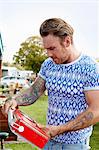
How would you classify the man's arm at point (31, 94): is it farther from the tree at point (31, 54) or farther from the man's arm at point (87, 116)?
the tree at point (31, 54)

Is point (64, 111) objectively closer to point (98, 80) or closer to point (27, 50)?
point (98, 80)

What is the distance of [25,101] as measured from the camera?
3.43 meters

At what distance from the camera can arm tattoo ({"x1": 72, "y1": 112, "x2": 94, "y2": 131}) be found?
9.80 ft

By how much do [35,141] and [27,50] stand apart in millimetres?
47253

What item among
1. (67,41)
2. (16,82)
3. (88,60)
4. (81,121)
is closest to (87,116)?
(81,121)

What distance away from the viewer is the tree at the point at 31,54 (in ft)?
150

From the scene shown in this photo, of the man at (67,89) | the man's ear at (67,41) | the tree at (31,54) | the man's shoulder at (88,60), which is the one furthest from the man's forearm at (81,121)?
the tree at (31,54)

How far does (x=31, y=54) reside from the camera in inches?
1897

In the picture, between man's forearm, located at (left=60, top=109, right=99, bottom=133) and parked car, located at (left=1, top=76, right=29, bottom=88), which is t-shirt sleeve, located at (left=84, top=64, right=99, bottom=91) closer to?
man's forearm, located at (left=60, top=109, right=99, bottom=133)

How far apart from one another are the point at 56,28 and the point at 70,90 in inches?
18.5

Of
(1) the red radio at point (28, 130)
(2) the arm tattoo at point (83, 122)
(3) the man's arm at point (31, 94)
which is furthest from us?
(3) the man's arm at point (31, 94)

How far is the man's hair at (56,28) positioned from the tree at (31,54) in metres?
41.4

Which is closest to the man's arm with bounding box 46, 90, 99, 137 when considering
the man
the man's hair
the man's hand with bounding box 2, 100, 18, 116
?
the man

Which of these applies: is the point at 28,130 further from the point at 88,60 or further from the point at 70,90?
the point at 88,60
